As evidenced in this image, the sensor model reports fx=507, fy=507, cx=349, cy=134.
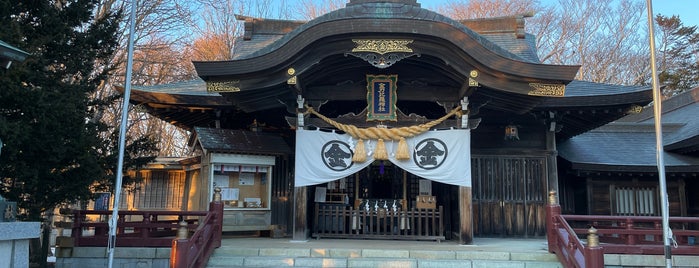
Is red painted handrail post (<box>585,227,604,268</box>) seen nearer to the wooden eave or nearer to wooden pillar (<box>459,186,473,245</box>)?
wooden pillar (<box>459,186,473,245</box>)

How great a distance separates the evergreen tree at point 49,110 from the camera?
24.1 ft

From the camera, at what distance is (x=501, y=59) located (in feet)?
28.7

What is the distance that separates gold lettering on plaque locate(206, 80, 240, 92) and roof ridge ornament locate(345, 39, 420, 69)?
2271 mm

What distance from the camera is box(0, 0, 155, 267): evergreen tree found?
7.36 m

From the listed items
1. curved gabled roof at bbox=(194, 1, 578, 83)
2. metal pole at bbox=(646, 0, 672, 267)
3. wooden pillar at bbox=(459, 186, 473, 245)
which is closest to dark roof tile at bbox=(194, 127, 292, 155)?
curved gabled roof at bbox=(194, 1, 578, 83)

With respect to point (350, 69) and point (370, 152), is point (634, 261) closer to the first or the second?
point (370, 152)

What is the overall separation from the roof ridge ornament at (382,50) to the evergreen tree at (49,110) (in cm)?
469

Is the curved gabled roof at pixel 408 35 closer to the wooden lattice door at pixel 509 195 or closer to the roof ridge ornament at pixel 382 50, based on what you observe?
the roof ridge ornament at pixel 382 50

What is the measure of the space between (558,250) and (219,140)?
6.87 meters

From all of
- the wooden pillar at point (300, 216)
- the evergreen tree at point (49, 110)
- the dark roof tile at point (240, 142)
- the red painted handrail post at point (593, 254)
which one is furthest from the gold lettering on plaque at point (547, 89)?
the evergreen tree at point (49, 110)

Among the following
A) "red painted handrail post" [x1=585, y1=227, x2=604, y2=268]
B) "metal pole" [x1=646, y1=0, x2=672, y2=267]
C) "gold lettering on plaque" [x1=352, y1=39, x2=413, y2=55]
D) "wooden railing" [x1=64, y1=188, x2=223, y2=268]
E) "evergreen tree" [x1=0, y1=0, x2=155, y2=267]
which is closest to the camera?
"red painted handrail post" [x1=585, y1=227, x2=604, y2=268]

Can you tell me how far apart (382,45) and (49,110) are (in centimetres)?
535

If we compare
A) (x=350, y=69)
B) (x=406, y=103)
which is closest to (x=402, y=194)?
Answer: (x=406, y=103)

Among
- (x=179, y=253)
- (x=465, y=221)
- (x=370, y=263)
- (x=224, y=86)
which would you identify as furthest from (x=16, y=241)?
(x=465, y=221)
